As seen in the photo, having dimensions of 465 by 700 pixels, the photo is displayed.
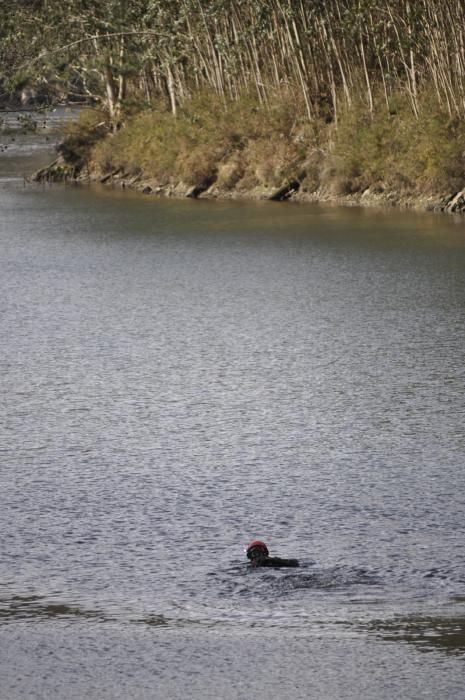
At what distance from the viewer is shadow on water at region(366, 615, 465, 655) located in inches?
316

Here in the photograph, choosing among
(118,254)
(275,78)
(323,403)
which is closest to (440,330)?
(323,403)

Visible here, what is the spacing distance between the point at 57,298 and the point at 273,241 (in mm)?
7188

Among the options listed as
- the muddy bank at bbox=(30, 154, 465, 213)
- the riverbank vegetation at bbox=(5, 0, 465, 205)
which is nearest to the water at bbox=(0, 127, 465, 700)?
the muddy bank at bbox=(30, 154, 465, 213)

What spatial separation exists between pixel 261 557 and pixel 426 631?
1.57 metres

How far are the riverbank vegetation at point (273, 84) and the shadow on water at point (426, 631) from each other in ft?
82.0

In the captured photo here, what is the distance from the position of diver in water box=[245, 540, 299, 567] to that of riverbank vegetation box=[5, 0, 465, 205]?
24.1 m

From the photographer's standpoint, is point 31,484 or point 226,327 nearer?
point 31,484

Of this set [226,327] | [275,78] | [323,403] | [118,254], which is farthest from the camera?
[275,78]

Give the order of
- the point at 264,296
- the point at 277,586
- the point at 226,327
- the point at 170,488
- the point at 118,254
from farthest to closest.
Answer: the point at 118,254, the point at 264,296, the point at 226,327, the point at 170,488, the point at 277,586

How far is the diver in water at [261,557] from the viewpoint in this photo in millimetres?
9531

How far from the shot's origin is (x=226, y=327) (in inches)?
783

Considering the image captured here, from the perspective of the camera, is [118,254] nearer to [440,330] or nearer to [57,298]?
[57,298]

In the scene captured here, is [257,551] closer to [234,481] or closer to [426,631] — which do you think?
[426,631]

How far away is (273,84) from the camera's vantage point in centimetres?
4234
